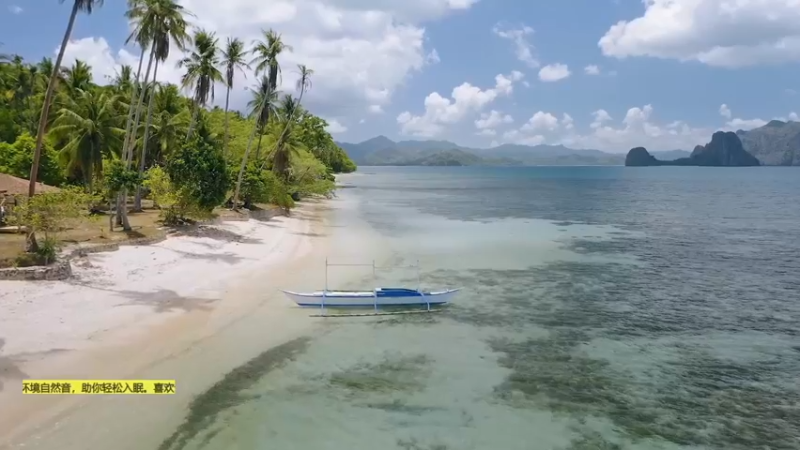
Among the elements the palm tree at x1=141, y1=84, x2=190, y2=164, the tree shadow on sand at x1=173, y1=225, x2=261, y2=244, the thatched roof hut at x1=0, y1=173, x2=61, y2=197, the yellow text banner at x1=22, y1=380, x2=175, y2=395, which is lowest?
the yellow text banner at x1=22, y1=380, x2=175, y2=395

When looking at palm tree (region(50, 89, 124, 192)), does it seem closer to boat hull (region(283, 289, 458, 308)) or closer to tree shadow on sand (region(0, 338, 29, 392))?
boat hull (region(283, 289, 458, 308))

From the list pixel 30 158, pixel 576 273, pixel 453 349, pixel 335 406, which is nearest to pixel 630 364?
pixel 453 349

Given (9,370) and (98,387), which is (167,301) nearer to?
(9,370)

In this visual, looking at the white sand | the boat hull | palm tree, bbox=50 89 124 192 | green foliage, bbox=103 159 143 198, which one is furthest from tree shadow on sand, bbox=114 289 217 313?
palm tree, bbox=50 89 124 192

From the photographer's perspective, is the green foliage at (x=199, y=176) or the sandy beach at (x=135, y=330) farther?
the green foliage at (x=199, y=176)

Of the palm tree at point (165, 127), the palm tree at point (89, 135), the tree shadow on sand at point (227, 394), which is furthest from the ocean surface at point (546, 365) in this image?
the palm tree at point (165, 127)

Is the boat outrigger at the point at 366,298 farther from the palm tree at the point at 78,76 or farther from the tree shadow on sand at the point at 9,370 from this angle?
the palm tree at the point at 78,76
